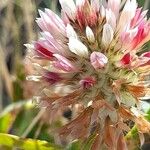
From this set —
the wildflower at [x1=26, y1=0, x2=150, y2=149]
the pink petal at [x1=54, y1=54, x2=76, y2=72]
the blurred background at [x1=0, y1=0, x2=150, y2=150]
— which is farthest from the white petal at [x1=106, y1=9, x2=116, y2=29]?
the blurred background at [x1=0, y1=0, x2=150, y2=150]

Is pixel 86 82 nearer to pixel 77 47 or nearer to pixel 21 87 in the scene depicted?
pixel 77 47

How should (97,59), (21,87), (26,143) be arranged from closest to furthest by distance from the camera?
(97,59), (26,143), (21,87)

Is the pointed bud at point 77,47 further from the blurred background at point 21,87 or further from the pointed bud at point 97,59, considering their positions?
the blurred background at point 21,87

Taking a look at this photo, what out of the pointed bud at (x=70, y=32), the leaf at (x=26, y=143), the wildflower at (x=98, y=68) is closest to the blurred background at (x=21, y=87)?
the leaf at (x=26, y=143)

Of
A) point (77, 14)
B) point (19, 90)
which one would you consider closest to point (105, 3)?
point (77, 14)

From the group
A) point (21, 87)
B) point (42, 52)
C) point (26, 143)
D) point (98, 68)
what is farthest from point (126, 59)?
point (21, 87)

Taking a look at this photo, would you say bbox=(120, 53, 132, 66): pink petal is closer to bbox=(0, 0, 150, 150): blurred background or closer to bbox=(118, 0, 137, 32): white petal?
bbox=(118, 0, 137, 32): white petal

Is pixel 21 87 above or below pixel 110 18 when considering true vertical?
below

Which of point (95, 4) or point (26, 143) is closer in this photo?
point (95, 4)
